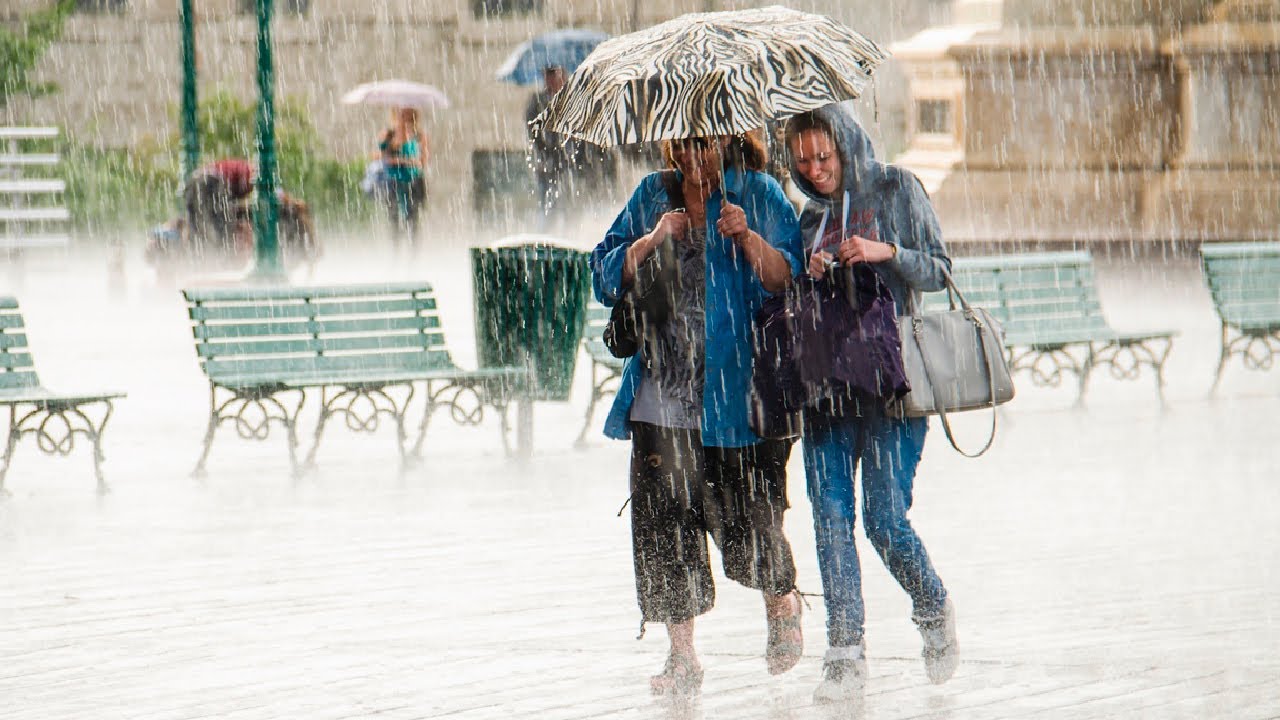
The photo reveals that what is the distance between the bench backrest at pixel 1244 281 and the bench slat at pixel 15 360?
6.89m

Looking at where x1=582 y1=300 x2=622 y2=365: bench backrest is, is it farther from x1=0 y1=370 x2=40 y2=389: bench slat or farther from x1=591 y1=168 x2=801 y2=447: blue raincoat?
x1=591 y1=168 x2=801 y2=447: blue raincoat

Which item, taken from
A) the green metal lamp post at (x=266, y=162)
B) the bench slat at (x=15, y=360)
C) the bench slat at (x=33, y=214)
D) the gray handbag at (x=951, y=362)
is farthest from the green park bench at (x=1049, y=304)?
the bench slat at (x=33, y=214)

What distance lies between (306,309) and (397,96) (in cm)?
1426

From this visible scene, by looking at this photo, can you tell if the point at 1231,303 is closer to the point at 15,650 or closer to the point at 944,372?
the point at 944,372

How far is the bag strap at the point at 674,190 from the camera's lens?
570 centimetres

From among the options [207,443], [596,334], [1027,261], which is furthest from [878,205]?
[1027,261]

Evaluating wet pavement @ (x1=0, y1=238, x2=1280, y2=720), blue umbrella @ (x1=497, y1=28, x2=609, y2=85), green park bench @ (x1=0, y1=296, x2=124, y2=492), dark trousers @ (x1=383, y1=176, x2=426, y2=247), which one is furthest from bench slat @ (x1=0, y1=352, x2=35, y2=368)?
blue umbrella @ (x1=497, y1=28, x2=609, y2=85)

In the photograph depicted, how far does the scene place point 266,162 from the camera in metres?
15.3

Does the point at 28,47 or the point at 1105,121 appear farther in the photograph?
the point at 28,47

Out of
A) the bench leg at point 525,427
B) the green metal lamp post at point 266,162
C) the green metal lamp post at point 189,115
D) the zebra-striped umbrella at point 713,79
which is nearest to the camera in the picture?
the zebra-striped umbrella at point 713,79

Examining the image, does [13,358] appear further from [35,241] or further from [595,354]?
[35,241]

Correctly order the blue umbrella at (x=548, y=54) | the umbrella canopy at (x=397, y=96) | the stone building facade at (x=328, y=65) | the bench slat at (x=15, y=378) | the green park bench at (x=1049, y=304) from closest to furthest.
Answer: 1. the bench slat at (x=15, y=378)
2. the green park bench at (x=1049, y=304)
3. the blue umbrella at (x=548, y=54)
4. the umbrella canopy at (x=397, y=96)
5. the stone building facade at (x=328, y=65)

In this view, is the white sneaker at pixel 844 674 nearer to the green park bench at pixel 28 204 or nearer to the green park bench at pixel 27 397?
the green park bench at pixel 27 397

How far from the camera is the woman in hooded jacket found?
219 inches
